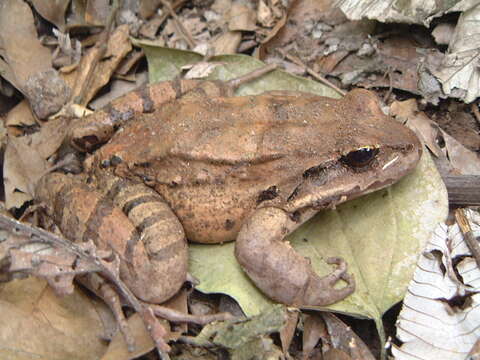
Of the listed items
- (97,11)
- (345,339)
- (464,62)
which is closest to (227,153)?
(345,339)

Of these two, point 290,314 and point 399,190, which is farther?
point 399,190

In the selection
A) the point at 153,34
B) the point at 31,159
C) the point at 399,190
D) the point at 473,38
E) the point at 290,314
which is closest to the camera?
the point at 290,314

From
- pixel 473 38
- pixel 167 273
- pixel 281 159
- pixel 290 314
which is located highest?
pixel 473 38

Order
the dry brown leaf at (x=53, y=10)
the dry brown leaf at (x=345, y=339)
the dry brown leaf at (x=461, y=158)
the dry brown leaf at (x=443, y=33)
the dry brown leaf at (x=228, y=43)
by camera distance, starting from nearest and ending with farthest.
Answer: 1. the dry brown leaf at (x=345, y=339)
2. the dry brown leaf at (x=461, y=158)
3. the dry brown leaf at (x=443, y=33)
4. the dry brown leaf at (x=53, y=10)
5. the dry brown leaf at (x=228, y=43)

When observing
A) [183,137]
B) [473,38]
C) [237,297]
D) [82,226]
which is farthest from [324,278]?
[473,38]

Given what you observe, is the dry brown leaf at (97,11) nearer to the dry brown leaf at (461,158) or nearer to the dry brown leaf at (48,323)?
the dry brown leaf at (48,323)

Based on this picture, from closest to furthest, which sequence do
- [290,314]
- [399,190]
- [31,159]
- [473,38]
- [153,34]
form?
[290,314] < [399,190] < [473,38] < [31,159] < [153,34]

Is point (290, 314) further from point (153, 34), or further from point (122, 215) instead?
point (153, 34)

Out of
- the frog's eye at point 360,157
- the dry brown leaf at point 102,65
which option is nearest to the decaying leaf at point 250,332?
the frog's eye at point 360,157

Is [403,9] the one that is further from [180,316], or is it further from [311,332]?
[180,316]
